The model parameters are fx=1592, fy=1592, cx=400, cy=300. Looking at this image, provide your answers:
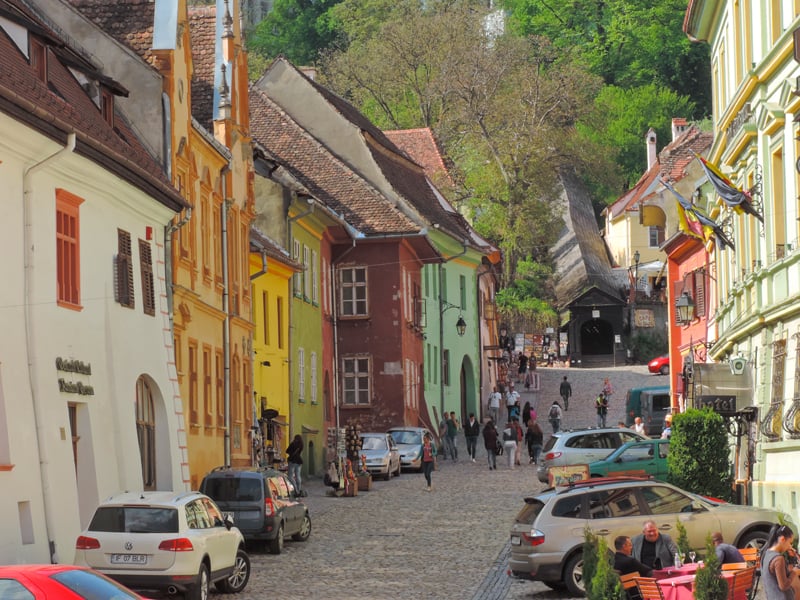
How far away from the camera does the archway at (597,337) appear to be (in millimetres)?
92812

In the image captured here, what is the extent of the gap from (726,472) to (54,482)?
1249 centimetres

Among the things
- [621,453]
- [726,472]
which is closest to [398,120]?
[621,453]

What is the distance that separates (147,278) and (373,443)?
17.2m

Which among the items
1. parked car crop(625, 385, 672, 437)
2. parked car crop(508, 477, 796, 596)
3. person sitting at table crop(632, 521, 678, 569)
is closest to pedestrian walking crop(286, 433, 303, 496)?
parked car crop(508, 477, 796, 596)

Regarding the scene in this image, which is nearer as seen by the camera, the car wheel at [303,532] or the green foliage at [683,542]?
the green foliage at [683,542]

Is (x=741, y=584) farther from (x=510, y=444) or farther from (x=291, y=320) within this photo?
(x=510, y=444)

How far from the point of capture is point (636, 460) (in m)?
36.3

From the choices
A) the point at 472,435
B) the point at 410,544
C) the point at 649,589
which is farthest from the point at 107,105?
the point at 472,435

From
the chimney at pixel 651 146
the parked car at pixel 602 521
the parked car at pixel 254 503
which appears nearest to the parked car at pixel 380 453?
the parked car at pixel 254 503

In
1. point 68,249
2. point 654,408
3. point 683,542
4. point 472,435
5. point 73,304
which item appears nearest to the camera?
point 683,542

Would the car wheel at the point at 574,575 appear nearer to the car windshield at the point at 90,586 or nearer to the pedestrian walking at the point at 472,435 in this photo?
the car windshield at the point at 90,586

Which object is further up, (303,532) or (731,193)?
(731,193)

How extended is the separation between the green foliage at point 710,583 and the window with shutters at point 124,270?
1313cm

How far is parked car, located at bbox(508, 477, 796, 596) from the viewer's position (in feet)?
68.7
